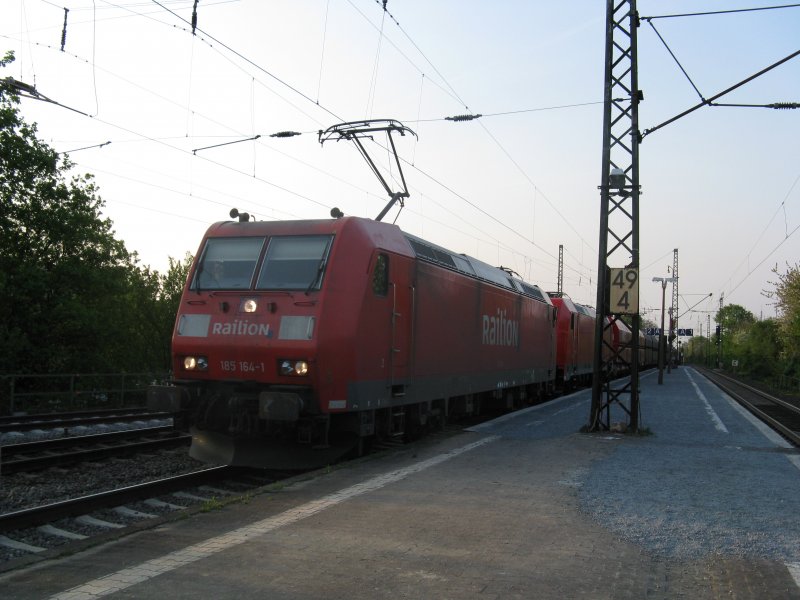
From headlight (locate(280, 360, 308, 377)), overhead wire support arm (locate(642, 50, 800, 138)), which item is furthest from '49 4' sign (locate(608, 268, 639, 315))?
headlight (locate(280, 360, 308, 377))

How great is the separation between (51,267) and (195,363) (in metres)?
17.1

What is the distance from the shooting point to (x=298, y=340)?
8594 millimetres

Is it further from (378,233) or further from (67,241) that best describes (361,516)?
(67,241)

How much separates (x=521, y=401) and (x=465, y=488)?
12023 mm

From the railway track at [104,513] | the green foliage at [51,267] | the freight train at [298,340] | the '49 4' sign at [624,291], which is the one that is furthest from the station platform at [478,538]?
the green foliage at [51,267]

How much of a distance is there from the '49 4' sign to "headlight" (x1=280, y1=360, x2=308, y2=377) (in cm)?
689

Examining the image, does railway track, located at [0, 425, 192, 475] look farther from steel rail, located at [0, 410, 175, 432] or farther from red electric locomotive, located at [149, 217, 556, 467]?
red electric locomotive, located at [149, 217, 556, 467]

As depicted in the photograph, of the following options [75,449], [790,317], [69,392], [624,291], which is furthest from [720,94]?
[790,317]

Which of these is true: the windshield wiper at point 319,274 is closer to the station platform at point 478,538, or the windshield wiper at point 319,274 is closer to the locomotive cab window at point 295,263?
the locomotive cab window at point 295,263

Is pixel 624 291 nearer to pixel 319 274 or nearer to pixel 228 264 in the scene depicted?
pixel 319 274

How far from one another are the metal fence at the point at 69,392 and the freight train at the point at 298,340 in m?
10.3

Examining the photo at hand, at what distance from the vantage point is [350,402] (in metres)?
8.83

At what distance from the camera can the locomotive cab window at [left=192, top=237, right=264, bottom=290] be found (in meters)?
9.48

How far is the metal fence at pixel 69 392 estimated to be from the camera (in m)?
18.7
